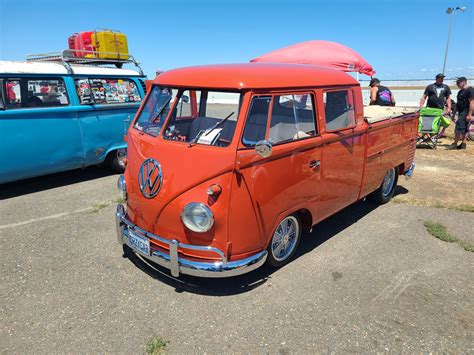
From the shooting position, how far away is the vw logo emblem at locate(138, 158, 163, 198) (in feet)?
10.3

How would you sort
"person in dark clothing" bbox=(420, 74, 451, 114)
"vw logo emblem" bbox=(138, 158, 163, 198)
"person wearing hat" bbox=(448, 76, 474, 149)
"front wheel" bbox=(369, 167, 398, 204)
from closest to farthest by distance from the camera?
"vw logo emblem" bbox=(138, 158, 163, 198), "front wheel" bbox=(369, 167, 398, 204), "person wearing hat" bbox=(448, 76, 474, 149), "person in dark clothing" bbox=(420, 74, 451, 114)

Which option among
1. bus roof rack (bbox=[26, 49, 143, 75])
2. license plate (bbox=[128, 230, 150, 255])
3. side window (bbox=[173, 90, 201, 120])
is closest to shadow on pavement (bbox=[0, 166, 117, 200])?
bus roof rack (bbox=[26, 49, 143, 75])

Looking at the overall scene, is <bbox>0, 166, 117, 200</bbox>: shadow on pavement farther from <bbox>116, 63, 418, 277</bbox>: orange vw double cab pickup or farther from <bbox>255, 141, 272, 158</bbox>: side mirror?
<bbox>255, 141, 272, 158</bbox>: side mirror

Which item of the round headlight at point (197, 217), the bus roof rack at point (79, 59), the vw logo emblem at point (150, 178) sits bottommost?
the round headlight at point (197, 217)

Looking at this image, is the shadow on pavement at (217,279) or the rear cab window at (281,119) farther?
the shadow on pavement at (217,279)

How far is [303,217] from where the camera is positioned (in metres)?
3.86

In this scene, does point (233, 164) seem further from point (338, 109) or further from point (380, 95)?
point (380, 95)

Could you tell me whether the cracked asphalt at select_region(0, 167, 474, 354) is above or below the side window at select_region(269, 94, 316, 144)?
below

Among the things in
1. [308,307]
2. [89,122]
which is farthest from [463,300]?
[89,122]

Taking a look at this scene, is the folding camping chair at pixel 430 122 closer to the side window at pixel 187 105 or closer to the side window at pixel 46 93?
the side window at pixel 187 105

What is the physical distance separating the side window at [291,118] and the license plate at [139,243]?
1509 millimetres

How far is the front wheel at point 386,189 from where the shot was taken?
→ 5.38m

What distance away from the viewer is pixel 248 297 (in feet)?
10.6

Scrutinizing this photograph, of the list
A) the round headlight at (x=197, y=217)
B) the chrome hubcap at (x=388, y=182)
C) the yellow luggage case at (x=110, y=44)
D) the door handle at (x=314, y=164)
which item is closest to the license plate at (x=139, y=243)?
the round headlight at (x=197, y=217)
